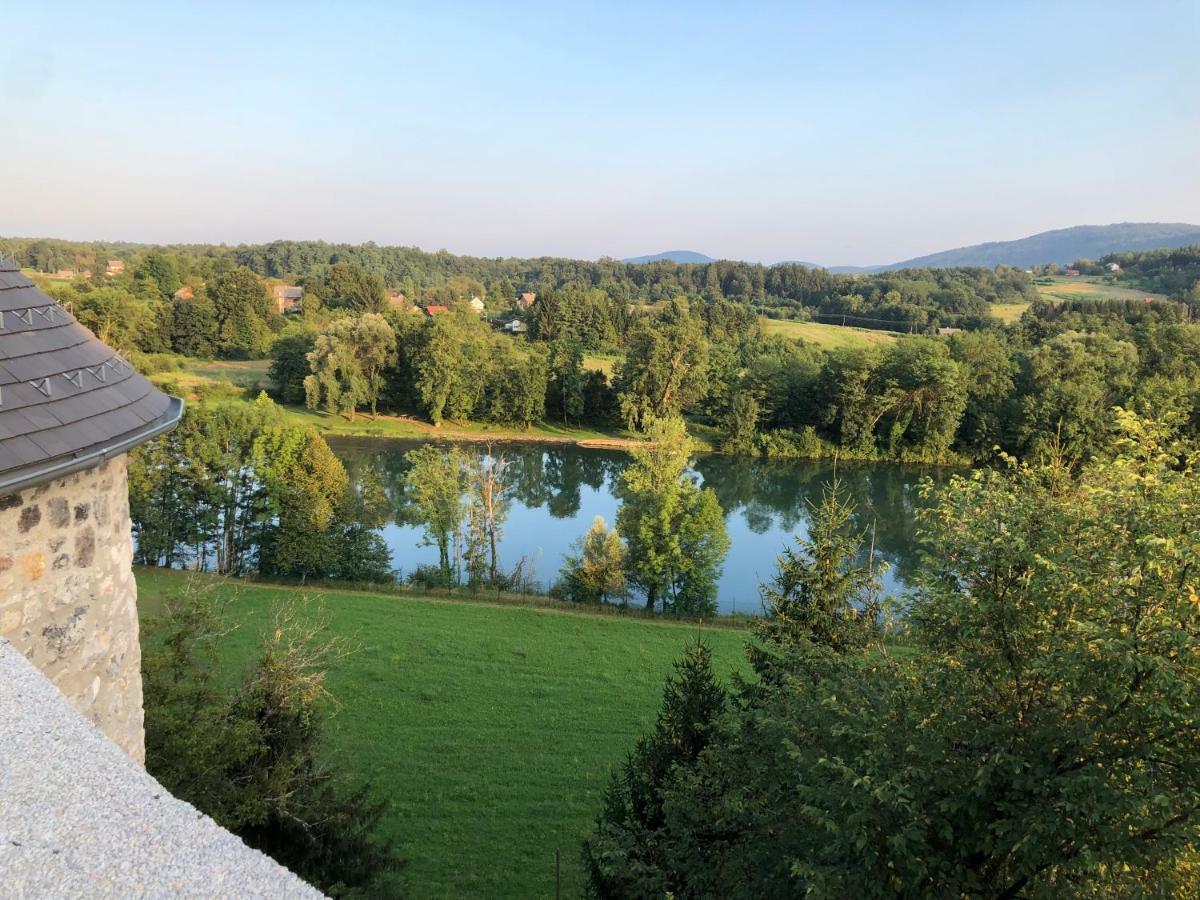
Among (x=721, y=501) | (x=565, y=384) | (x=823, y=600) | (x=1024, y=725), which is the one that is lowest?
(x=721, y=501)

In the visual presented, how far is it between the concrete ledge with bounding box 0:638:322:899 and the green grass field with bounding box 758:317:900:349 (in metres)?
61.1

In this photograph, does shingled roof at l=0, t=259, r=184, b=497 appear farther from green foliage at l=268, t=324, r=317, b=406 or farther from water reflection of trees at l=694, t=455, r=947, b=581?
green foliage at l=268, t=324, r=317, b=406

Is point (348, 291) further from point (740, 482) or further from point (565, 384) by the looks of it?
point (740, 482)

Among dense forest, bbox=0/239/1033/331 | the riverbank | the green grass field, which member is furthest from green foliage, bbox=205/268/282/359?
the green grass field

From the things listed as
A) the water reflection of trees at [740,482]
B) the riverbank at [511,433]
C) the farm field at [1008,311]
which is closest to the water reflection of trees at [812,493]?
the water reflection of trees at [740,482]

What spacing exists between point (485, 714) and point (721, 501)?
70.6ft

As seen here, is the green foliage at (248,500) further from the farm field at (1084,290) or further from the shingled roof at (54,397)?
the farm field at (1084,290)

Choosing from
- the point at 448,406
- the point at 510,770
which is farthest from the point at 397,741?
the point at 448,406

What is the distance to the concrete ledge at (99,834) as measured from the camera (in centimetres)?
152

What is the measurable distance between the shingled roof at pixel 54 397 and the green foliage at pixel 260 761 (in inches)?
131

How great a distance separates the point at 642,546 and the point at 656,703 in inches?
262

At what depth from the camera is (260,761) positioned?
702 centimetres

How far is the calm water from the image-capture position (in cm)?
2480

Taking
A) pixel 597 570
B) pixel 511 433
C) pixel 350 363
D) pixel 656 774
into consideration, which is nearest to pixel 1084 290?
pixel 511 433
